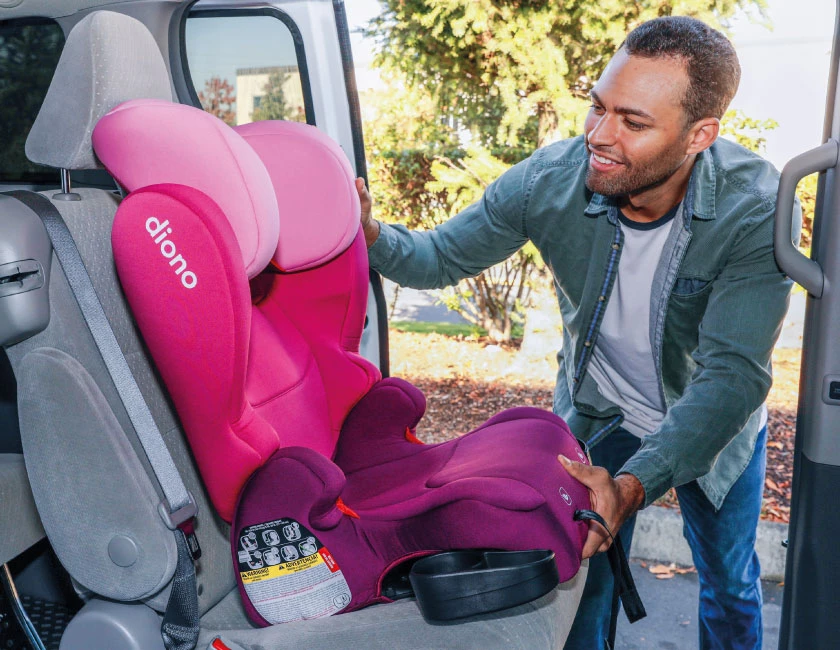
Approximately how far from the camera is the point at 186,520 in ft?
4.25

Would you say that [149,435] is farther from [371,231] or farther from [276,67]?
[276,67]

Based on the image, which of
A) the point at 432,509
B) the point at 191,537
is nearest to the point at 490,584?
the point at 432,509

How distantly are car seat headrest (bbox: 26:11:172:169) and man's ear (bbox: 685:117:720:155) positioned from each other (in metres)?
1.12

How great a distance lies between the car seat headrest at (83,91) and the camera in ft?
4.23

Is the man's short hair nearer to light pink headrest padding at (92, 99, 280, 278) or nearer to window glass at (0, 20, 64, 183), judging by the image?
light pink headrest padding at (92, 99, 280, 278)

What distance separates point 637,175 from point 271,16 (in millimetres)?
1168

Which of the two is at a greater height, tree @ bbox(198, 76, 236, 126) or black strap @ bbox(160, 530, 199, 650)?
tree @ bbox(198, 76, 236, 126)

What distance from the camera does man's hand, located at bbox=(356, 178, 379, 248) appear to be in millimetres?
1895

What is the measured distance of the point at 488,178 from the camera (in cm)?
404

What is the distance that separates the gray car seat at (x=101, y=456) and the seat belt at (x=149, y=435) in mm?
18

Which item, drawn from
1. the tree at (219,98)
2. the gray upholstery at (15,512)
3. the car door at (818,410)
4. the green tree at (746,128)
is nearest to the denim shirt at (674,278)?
the car door at (818,410)

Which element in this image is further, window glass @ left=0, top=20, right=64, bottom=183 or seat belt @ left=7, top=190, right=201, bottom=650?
window glass @ left=0, top=20, right=64, bottom=183

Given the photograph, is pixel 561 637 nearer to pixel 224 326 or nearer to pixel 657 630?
pixel 224 326

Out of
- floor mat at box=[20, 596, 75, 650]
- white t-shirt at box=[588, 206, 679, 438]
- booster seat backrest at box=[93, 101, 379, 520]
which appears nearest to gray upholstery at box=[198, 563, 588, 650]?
booster seat backrest at box=[93, 101, 379, 520]
